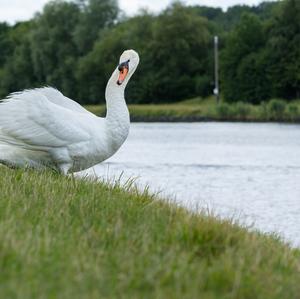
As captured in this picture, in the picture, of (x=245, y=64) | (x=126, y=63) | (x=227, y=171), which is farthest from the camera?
(x=245, y=64)

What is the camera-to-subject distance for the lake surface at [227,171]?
679 inches

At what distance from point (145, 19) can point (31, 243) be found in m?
110

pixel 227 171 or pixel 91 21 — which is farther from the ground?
pixel 91 21

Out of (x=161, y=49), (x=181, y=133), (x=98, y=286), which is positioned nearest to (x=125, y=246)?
(x=98, y=286)

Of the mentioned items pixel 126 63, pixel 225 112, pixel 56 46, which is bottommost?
pixel 225 112

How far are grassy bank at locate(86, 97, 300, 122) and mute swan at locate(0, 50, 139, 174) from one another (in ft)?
213

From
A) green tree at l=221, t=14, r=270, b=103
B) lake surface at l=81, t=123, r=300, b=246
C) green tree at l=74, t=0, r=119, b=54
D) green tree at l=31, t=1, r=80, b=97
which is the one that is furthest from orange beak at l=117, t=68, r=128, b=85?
green tree at l=74, t=0, r=119, b=54

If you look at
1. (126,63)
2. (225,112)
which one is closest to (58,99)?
(126,63)

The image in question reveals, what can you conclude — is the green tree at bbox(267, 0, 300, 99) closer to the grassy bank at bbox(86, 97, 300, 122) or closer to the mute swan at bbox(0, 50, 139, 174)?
the grassy bank at bbox(86, 97, 300, 122)

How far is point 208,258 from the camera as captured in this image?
5027 mm

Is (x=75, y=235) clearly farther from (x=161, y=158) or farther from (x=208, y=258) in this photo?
(x=161, y=158)

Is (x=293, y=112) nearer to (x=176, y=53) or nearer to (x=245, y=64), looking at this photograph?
(x=245, y=64)

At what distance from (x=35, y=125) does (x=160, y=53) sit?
98234 mm

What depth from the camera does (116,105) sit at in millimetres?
10109
